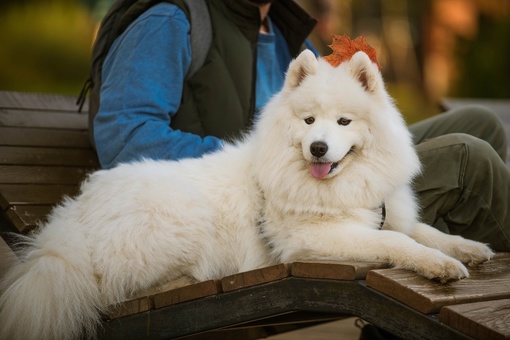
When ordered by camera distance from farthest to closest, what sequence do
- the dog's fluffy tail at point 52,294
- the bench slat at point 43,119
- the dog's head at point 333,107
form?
1. the bench slat at point 43,119
2. the dog's head at point 333,107
3. the dog's fluffy tail at point 52,294

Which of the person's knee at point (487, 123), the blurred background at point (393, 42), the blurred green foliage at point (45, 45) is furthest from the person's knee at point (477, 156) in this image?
the blurred green foliage at point (45, 45)

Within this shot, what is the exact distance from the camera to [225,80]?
3752 millimetres

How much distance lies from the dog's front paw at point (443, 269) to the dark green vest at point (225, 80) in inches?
56.8

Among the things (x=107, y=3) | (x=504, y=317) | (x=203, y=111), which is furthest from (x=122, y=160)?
(x=107, y=3)

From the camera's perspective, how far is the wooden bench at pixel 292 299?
2398 mm

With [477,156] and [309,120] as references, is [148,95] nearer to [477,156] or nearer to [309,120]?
[309,120]

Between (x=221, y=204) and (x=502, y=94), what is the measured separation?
9557 millimetres

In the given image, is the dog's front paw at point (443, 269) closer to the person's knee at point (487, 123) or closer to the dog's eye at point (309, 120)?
the dog's eye at point (309, 120)

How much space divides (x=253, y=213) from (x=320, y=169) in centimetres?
38

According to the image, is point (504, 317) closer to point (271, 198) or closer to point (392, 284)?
point (392, 284)

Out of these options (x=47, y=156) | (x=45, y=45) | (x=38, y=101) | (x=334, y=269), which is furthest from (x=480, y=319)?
(x=45, y=45)

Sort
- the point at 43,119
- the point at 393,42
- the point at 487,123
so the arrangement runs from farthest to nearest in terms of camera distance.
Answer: the point at 393,42 → the point at 43,119 → the point at 487,123

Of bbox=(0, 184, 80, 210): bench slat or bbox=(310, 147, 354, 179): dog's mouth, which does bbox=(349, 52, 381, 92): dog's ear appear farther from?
bbox=(0, 184, 80, 210): bench slat

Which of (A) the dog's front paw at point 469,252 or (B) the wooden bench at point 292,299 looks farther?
(A) the dog's front paw at point 469,252
